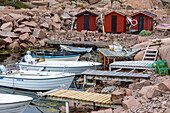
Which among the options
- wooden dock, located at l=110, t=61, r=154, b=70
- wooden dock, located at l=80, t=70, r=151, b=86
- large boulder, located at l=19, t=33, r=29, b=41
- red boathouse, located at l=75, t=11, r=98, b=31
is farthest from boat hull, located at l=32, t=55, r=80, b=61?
red boathouse, located at l=75, t=11, r=98, b=31

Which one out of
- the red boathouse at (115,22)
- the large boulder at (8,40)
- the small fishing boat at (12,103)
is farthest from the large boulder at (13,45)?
the small fishing boat at (12,103)

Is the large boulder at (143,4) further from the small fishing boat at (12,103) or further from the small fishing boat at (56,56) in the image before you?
the small fishing boat at (12,103)

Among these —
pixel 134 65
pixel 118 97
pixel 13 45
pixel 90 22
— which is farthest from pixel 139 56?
pixel 13 45

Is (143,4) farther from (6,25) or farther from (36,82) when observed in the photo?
(36,82)

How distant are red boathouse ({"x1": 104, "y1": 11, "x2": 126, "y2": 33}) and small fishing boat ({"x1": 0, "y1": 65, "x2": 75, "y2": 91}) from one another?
2129cm

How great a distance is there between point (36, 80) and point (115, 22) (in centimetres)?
2281

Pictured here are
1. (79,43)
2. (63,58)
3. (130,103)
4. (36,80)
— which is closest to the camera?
(130,103)

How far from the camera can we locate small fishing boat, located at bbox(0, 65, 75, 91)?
63.8 feet

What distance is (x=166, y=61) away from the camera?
690 inches

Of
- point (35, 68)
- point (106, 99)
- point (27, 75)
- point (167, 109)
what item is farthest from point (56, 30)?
point (167, 109)

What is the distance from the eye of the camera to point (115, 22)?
39.5 meters

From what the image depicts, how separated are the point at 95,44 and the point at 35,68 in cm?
1272

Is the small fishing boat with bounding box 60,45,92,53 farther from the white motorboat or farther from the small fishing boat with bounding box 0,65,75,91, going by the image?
the small fishing boat with bounding box 0,65,75,91

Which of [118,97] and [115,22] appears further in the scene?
[115,22]
